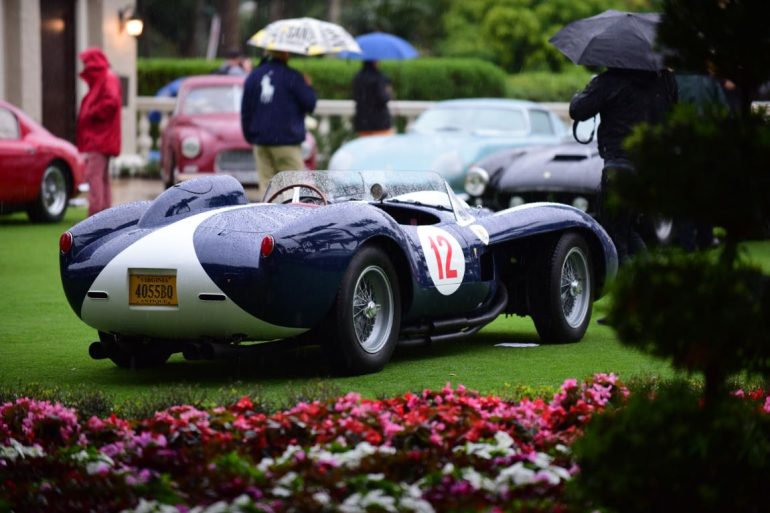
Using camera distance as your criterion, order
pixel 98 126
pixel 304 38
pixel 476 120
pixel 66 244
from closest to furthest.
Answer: pixel 66 244, pixel 98 126, pixel 304 38, pixel 476 120

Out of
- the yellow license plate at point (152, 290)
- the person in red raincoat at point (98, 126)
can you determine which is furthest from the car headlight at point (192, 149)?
the yellow license plate at point (152, 290)

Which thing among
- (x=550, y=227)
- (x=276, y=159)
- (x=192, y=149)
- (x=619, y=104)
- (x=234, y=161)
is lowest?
(x=234, y=161)

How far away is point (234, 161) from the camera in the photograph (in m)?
20.9

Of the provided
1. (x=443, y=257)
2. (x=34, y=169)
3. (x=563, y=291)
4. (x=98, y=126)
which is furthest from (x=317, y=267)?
(x=34, y=169)

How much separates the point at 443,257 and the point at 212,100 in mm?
14155

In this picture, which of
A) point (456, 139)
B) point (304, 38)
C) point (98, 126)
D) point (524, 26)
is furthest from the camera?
point (524, 26)

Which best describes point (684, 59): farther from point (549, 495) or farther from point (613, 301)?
point (549, 495)

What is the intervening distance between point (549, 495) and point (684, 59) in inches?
55.1

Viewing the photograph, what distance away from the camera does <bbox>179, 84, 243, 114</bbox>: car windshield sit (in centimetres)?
2198

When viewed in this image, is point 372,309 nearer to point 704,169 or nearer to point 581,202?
point 704,169

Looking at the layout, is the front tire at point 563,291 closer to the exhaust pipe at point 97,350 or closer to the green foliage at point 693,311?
the exhaust pipe at point 97,350

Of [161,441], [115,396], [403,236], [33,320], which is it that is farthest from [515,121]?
[161,441]

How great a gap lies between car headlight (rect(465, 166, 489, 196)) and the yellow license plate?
9.30 m

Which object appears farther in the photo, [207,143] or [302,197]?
[207,143]
